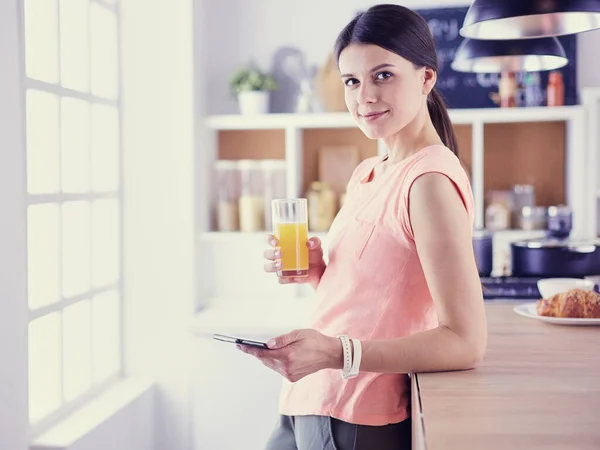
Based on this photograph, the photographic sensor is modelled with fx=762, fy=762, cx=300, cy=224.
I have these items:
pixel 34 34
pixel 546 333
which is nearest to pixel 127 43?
pixel 34 34

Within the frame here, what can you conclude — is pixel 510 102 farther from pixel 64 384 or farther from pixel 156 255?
pixel 64 384

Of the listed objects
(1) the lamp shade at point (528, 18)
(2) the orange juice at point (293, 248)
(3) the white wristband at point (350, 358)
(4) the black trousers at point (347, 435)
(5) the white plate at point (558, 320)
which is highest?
(1) the lamp shade at point (528, 18)

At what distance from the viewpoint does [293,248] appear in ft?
5.59

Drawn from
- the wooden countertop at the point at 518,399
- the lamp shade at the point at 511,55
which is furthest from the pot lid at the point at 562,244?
the wooden countertop at the point at 518,399

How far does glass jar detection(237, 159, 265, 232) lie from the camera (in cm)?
376

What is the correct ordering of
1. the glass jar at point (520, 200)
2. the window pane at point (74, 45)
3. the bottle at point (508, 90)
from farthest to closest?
the glass jar at point (520, 200) < the bottle at point (508, 90) < the window pane at point (74, 45)

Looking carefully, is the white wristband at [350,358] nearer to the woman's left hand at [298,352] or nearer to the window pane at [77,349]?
the woman's left hand at [298,352]

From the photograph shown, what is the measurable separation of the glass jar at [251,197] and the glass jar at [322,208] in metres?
0.25

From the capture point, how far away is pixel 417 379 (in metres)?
1.27

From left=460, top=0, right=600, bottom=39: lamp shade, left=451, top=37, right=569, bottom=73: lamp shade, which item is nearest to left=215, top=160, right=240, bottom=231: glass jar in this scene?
left=451, top=37, right=569, bottom=73: lamp shade

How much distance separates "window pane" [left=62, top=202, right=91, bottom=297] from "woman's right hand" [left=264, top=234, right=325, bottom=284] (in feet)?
4.18

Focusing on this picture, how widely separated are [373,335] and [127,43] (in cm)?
229

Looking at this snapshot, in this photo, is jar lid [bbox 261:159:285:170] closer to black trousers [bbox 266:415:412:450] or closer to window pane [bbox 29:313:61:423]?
window pane [bbox 29:313:61:423]

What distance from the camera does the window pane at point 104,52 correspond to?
9.91 ft
